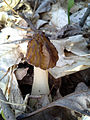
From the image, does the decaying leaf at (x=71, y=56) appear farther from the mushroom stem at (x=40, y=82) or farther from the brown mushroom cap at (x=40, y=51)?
the brown mushroom cap at (x=40, y=51)

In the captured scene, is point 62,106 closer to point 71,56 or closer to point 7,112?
point 7,112

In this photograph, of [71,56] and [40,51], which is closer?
[40,51]

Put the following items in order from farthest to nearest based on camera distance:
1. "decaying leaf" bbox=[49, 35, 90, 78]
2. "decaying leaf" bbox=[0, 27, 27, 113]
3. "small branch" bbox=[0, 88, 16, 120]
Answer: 1. "decaying leaf" bbox=[49, 35, 90, 78]
2. "decaying leaf" bbox=[0, 27, 27, 113]
3. "small branch" bbox=[0, 88, 16, 120]

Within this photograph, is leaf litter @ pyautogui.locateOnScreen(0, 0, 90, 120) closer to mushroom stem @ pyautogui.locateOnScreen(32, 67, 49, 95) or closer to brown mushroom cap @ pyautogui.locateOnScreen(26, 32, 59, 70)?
mushroom stem @ pyautogui.locateOnScreen(32, 67, 49, 95)

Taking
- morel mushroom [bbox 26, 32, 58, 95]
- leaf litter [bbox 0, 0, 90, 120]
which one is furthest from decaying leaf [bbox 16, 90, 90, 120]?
morel mushroom [bbox 26, 32, 58, 95]

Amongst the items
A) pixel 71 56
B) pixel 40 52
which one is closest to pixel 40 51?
pixel 40 52

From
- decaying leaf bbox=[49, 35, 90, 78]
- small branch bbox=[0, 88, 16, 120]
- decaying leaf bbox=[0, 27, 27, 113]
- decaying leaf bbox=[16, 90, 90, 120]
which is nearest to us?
small branch bbox=[0, 88, 16, 120]

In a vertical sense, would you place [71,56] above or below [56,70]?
above

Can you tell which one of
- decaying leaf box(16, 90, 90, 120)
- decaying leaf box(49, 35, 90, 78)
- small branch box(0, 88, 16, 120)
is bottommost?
decaying leaf box(16, 90, 90, 120)
